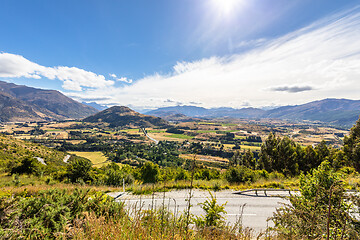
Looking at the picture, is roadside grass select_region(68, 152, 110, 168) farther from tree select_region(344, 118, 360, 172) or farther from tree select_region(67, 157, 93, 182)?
tree select_region(344, 118, 360, 172)

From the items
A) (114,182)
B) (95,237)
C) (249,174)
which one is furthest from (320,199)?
(114,182)

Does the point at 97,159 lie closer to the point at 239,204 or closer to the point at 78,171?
the point at 78,171

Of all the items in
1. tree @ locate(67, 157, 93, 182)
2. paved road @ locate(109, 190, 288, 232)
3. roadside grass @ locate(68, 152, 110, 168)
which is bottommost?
roadside grass @ locate(68, 152, 110, 168)

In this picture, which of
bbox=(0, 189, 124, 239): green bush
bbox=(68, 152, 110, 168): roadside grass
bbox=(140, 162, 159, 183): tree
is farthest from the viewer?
bbox=(68, 152, 110, 168): roadside grass

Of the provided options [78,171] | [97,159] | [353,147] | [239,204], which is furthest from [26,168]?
[97,159]

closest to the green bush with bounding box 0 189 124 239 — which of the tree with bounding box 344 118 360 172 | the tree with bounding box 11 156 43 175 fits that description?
the tree with bounding box 11 156 43 175

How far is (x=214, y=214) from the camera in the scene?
16.1 ft

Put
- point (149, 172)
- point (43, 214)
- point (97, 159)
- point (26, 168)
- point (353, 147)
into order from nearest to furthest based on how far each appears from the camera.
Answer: point (43, 214)
point (353, 147)
point (26, 168)
point (149, 172)
point (97, 159)

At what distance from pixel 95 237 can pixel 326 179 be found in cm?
639

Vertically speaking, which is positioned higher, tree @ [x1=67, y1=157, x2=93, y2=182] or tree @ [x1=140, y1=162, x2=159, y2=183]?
tree @ [x1=67, y1=157, x2=93, y2=182]

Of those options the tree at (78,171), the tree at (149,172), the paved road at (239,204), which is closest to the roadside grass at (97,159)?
the tree at (149,172)

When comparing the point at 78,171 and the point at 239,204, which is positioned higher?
the point at 239,204

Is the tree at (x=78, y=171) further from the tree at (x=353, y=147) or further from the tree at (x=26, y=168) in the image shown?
the tree at (x=353, y=147)

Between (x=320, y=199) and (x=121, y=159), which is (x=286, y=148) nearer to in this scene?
(x=320, y=199)
